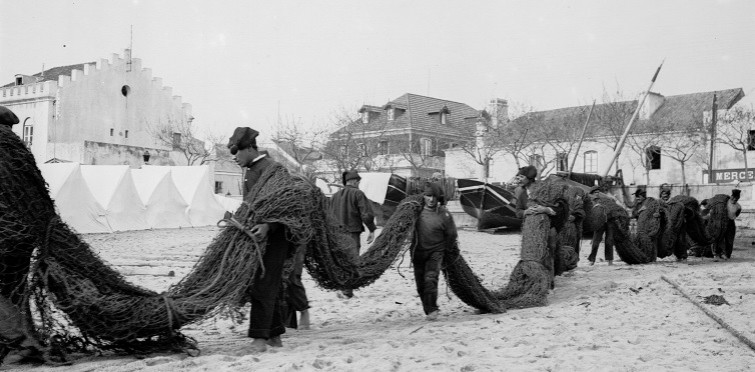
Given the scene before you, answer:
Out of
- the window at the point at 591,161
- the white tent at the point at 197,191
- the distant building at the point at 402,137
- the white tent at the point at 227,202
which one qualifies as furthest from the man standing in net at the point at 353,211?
the window at the point at 591,161

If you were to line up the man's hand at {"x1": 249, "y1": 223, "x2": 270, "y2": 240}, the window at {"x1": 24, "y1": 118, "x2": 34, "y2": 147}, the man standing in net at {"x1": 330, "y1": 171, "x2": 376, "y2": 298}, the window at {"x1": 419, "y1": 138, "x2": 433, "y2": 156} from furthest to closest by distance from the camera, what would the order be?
the window at {"x1": 419, "y1": 138, "x2": 433, "y2": 156}
the window at {"x1": 24, "y1": 118, "x2": 34, "y2": 147}
the man standing in net at {"x1": 330, "y1": 171, "x2": 376, "y2": 298}
the man's hand at {"x1": 249, "y1": 223, "x2": 270, "y2": 240}

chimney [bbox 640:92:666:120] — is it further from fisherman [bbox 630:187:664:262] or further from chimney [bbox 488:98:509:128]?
fisherman [bbox 630:187:664:262]

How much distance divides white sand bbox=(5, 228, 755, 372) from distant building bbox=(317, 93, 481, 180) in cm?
2989

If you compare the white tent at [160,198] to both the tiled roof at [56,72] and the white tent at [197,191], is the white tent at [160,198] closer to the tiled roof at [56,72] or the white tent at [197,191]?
the white tent at [197,191]

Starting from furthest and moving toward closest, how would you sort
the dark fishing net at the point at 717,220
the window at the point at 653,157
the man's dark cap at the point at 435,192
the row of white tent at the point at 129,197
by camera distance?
the window at the point at 653,157
the row of white tent at the point at 129,197
the dark fishing net at the point at 717,220
the man's dark cap at the point at 435,192

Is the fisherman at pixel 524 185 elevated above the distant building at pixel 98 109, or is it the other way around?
the distant building at pixel 98 109

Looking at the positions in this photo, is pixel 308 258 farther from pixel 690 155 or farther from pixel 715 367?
pixel 690 155

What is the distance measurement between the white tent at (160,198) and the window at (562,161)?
2380 cm

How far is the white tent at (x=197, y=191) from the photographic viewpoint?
29.6 meters

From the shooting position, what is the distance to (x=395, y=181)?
94.9ft

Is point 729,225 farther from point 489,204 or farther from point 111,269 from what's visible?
point 111,269

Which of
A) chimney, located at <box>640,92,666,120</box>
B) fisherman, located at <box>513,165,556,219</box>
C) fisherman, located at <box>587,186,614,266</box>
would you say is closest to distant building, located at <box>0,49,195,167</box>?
chimney, located at <box>640,92,666,120</box>

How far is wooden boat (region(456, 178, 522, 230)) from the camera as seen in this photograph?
27.8 m

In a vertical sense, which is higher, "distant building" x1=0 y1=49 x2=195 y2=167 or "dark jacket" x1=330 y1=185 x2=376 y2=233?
"distant building" x1=0 y1=49 x2=195 y2=167
